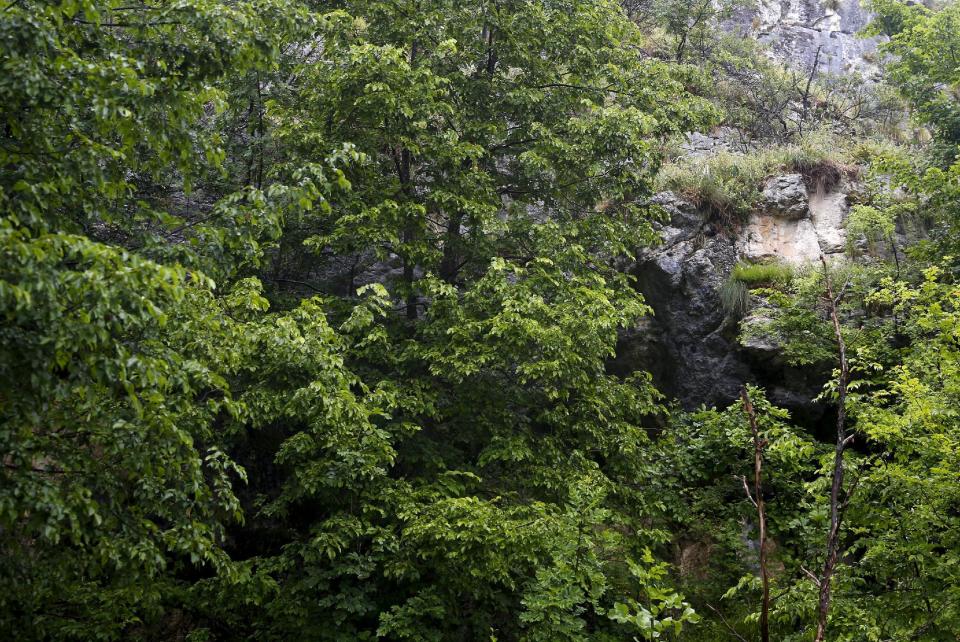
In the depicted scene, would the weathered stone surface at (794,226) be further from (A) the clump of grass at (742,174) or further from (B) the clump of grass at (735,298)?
(B) the clump of grass at (735,298)

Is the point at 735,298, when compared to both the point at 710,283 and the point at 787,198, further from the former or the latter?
the point at 787,198

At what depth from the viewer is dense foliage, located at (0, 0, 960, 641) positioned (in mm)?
4629

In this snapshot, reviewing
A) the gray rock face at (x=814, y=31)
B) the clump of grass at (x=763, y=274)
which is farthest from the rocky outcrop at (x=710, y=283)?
the gray rock face at (x=814, y=31)

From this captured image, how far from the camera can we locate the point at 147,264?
3.81m

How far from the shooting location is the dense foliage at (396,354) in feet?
15.2

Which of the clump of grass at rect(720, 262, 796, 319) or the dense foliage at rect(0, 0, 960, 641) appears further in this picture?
the clump of grass at rect(720, 262, 796, 319)

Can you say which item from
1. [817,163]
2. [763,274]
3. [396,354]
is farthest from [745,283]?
[396,354]

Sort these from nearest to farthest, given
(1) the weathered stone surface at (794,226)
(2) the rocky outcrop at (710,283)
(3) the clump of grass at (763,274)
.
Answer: (3) the clump of grass at (763,274) < (2) the rocky outcrop at (710,283) < (1) the weathered stone surface at (794,226)

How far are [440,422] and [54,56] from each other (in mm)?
6164

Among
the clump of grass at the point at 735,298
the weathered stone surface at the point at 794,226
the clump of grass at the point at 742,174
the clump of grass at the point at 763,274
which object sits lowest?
the clump of grass at the point at 735,298

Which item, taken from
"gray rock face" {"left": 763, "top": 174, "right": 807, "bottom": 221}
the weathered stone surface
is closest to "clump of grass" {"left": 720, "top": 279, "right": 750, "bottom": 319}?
the weathered stone surface

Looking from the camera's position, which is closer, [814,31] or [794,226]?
[794,226]

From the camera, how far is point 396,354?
28.8ft

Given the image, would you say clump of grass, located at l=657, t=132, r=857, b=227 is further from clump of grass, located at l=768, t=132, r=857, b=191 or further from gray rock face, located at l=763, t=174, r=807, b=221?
gray rock face, located at l=763, t=174, r=807, b=221
